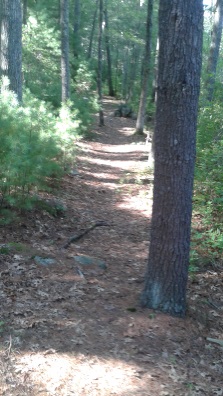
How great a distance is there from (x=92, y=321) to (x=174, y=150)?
210cm

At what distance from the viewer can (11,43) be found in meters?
9.03

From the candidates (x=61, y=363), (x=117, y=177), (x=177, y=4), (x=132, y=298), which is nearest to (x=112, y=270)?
(x=132, y=298)

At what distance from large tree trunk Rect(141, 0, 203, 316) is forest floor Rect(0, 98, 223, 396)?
42 centimetres

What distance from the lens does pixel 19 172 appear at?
6648 mm

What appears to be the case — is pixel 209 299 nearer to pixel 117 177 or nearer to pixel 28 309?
pixel 28 309

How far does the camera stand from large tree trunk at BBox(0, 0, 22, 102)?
29.3ft

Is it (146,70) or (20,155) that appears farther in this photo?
(146,70)

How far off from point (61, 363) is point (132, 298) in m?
1.62

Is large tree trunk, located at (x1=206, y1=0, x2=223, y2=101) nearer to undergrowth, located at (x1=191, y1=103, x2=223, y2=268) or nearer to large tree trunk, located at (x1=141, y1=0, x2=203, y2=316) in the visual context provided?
undergrowth, located at (x1=191, y1=103, x2=223, y2=268)

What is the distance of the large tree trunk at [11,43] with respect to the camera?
8922mm

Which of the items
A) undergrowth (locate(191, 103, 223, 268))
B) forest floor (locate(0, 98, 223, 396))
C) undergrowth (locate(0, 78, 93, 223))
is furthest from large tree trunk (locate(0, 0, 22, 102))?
undergrowth (locate(191, 103, 223, 268))

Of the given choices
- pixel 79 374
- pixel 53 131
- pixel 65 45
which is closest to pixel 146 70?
pixel 65 45

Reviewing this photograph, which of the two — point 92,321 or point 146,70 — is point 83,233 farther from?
point 146,70

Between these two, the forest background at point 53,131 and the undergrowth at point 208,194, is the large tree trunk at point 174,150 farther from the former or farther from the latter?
the undergrowth at point 208,194
